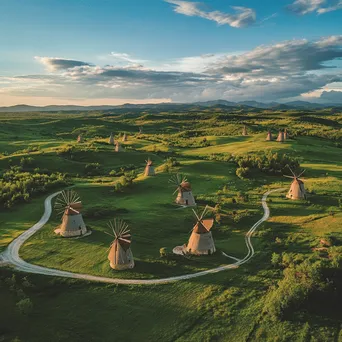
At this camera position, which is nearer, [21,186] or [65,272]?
[65,272]

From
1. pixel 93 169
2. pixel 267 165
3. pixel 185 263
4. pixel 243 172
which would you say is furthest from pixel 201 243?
pixel 93 169

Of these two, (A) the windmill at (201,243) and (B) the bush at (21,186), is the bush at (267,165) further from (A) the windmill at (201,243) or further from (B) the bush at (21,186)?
(B) the bush at (21,186)

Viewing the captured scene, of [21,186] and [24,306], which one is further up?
[21,186]

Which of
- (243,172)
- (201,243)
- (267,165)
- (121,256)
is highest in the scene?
(267,165)

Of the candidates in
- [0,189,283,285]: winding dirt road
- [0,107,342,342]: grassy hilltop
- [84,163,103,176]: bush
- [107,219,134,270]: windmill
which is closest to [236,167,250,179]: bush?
Answer: [0,107,342,342]: grassy hilltop

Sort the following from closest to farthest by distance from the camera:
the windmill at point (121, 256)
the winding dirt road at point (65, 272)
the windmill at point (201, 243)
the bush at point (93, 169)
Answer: the winding dirt road at point (65, 272)
the windmill at point (121, 256)
the windmill at point (201, 243)
the bush at point (93, 169)

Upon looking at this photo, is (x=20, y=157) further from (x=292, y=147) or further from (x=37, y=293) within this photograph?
(x=292, y=147)

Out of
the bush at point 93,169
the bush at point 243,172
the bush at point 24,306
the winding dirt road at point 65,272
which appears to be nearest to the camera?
the bush at point 24,306

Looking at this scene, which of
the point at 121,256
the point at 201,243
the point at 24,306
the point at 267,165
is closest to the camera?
the point at 24,306

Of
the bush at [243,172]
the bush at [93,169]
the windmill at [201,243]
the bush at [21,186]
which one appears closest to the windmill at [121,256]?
the windmill at [201,243]

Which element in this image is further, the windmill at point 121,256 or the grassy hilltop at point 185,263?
Result: the windmill at point 121,256

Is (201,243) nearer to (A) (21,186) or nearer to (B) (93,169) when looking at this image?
(A) (21,186)
